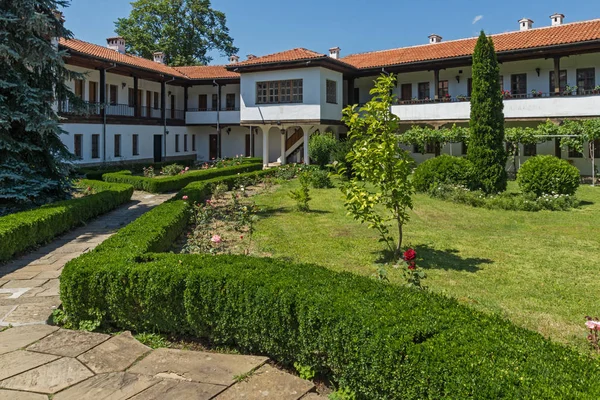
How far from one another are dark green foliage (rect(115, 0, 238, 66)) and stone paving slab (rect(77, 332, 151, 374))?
41.0 meters

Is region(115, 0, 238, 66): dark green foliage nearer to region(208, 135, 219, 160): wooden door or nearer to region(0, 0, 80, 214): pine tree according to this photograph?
region(208, 135, 219, 160): wooden door

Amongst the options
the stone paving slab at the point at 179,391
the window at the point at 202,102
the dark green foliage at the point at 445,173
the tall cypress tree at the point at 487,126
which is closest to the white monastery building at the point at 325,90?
the window at the point at 202,102

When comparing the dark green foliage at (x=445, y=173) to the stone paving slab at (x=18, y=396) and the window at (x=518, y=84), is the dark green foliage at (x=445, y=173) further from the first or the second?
the stone paving slab at (x=18, y=396)

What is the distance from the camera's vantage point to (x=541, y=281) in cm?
725

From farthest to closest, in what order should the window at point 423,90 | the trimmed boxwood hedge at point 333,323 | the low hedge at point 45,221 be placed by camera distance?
the window at point 423,90, the low hedge at point 45,221, the trimmed boxwood hedge at point 333,323

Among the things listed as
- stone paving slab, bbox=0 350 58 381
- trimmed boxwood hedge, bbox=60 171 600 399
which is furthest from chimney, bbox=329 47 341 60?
stone paving slab, bbox=0 350 58 381

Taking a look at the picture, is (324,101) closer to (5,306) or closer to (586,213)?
(586,213)

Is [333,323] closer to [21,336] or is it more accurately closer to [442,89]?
[21,336]

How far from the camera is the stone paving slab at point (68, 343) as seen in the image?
482 cm

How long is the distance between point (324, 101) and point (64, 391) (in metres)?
21.8

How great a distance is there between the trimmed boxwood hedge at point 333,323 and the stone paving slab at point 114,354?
0.41 m

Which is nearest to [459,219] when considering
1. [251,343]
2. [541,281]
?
[541,281]

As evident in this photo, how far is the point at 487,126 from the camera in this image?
636 inches

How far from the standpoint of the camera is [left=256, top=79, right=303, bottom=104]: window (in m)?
25.0
